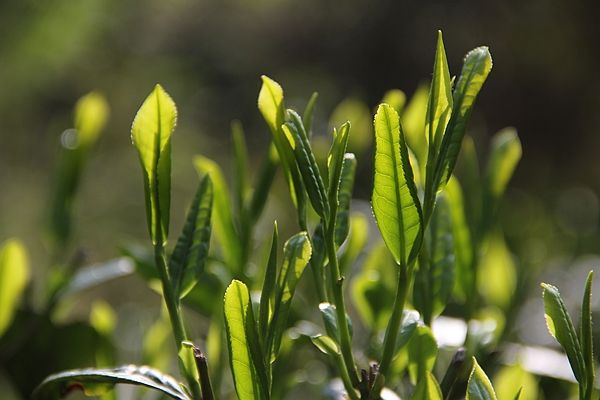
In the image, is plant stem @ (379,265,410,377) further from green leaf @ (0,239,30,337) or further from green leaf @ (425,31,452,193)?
green leaf @ (0,239,30,337)

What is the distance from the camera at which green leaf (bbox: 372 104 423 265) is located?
0.30 meters

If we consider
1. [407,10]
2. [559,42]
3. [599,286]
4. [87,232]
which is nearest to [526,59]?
[559,42]

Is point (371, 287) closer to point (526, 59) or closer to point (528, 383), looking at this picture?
point (528, 383)

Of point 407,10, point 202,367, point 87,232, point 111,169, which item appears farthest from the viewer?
point 407,10

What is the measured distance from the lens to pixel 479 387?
31 centimetres

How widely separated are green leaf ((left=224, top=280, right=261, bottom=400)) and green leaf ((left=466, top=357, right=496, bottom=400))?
3.1 inches

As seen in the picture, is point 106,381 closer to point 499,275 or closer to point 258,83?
point 499,275

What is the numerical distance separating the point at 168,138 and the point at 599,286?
60 cm

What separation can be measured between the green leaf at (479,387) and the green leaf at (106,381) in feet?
0.35

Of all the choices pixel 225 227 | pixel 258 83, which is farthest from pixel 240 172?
pixel 258 83

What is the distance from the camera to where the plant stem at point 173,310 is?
0.34 metres

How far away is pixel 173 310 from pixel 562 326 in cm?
15

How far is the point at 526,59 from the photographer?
4.04m

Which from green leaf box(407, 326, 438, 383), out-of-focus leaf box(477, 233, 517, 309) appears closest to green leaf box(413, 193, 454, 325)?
green leaf box(407, 326, 438, 383)
